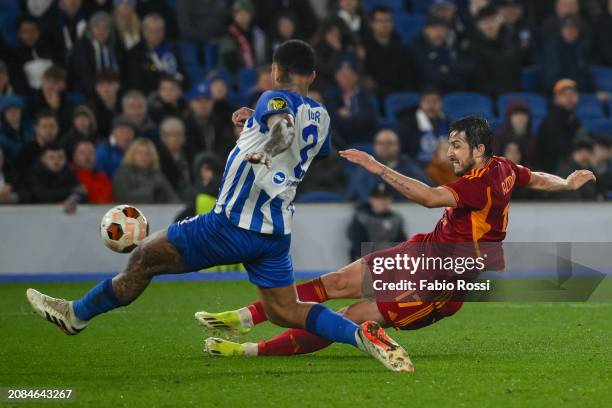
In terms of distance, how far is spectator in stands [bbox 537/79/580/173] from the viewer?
16.5 metres

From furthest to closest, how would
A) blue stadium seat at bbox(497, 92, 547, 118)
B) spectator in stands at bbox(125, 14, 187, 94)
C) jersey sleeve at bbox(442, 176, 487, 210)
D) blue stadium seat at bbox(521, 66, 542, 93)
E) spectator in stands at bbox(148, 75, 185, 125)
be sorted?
1. blue stadium seat at bbox(521, 66, 542, 93)
2. blue stadium seat at bbox(497, 92, 547, 118)
3. spectator in stands at bbox(125, 14, 187, 94)
4. spectator in stands at bbox(148, 75, 185, 125)
5. jersey sleeve at bbox(442, 176, 487, 210)

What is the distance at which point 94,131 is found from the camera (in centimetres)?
1550

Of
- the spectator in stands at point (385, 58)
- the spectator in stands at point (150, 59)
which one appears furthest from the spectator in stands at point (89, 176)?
the spectator in stands at point (385, 58)

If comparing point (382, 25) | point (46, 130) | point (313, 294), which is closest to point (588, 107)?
point (382, 25)

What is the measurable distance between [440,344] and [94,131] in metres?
7.65

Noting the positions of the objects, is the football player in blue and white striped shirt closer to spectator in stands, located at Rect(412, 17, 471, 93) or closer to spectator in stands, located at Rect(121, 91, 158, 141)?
spectator in stands, located at Rect(121, 91, 158, 141)

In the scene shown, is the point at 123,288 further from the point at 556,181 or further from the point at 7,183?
the point at 7,183

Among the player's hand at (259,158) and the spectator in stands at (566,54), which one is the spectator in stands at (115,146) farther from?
the player's hand at (259,158)

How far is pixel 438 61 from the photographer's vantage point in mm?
17891

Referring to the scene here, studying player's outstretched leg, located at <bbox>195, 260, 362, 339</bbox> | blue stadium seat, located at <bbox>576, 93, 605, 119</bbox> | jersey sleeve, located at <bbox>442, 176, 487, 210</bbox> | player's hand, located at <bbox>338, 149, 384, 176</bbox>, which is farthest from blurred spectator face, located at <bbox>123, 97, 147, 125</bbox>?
player's hand, located at <bbox>338, 149, 384, 176</bbox>

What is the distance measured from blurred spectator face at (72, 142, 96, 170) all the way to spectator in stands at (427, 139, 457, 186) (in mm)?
4276

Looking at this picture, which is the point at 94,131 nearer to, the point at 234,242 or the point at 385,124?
the point at 385,124

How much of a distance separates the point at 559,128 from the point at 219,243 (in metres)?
10.2

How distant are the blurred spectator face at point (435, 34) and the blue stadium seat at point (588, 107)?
2.39m
